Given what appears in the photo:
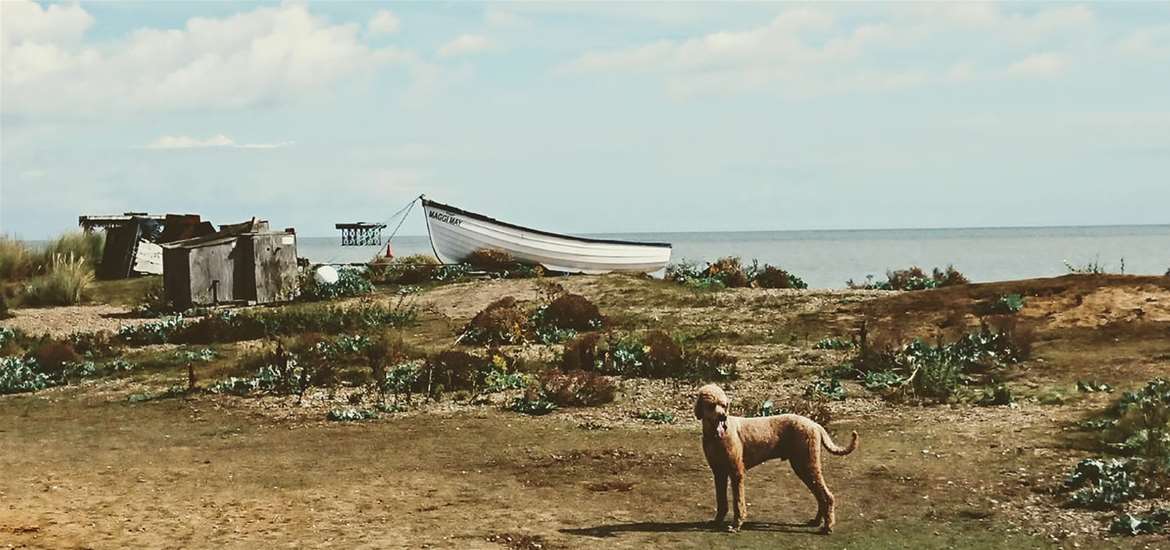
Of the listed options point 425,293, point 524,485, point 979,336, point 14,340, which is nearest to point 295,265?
point 425,293

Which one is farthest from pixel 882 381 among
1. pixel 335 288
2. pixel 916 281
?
pixel 335 288

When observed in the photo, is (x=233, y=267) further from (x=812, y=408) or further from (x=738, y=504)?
(x=738, y=504)

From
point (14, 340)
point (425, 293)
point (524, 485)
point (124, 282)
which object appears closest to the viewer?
point (524, 485)

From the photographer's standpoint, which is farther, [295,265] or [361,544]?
[295,265]

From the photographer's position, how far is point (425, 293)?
30312 mm

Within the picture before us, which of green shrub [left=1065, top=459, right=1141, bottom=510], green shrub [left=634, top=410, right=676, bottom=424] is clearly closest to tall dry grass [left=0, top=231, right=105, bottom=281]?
green shrub [left=634, top=410, right=676, bottom=424]

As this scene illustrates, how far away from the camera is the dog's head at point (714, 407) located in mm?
9539

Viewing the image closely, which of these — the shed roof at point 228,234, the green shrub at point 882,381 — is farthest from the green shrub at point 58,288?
the green shrub at point 882,381

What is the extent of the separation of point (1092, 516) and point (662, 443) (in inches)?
196

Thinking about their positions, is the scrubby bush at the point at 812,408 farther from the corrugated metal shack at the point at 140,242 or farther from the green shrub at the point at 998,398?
the corrugated metal shack at the point at 140,242

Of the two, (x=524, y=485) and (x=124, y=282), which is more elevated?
(x=124, y=282)

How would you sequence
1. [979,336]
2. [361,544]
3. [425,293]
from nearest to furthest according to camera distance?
[361,544], [979,336], [425,293]

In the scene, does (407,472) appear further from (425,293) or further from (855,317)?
(425,293)

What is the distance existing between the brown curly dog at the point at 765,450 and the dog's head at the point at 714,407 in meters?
0.11
